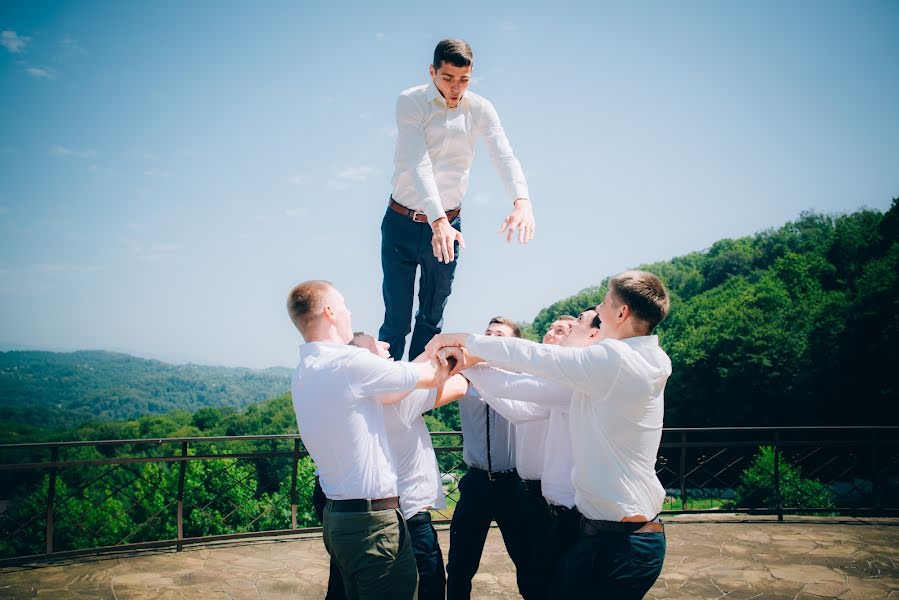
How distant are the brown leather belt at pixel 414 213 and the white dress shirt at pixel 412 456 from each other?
4.18 ft

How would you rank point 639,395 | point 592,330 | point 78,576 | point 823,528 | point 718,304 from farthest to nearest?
point 718,304 → point 823,528 → point 78,576 → point 592,330 → point 639,395

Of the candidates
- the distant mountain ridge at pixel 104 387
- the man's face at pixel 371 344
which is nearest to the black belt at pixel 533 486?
the man's face at pixel 371 344

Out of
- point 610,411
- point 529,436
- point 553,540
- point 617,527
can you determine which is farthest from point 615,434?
point 529,436

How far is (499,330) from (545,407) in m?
0.79

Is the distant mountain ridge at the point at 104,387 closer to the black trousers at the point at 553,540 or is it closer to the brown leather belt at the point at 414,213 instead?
the brown leather belt at the point at 414,213

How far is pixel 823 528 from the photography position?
979cm

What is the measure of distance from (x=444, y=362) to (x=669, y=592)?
5.07m

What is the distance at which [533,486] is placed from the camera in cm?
388

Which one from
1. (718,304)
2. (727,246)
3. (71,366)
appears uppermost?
(727,246)

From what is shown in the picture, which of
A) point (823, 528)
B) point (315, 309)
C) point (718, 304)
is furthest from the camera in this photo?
point (718, 304)

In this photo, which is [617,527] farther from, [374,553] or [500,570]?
[500,570]

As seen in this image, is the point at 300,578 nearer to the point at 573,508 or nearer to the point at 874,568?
the point at 573,508

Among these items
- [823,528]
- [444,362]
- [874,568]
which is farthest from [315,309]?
[823,528]

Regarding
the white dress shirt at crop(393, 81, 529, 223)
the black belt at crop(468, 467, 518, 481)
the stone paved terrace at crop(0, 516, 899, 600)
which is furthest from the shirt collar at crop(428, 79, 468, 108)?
the stone paved terrace at crop(0, 516, 899, 600)
